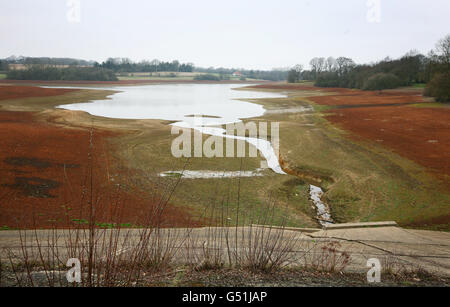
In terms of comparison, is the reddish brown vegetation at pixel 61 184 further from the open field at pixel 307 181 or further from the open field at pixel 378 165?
the open field at pixel 378 165

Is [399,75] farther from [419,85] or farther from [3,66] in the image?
[3,66]

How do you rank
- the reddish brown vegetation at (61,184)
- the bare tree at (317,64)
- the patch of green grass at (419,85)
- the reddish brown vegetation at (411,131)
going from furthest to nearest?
1. the bare tree at (317,64)
2. the patch of green grass at (419,85)
3. the reddish brown vegetation at (411,131)
4. the reddish brown vegetation at (61,184)

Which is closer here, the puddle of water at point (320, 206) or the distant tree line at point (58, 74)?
the puddle of water at point (320, 206)

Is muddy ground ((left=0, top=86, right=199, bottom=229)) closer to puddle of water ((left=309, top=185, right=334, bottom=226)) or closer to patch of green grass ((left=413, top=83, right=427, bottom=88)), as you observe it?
puddle of water ((left=309, top=185, right=334, bottom=226))

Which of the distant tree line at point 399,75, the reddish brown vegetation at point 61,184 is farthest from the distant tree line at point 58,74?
the reddish brown vegetation at point 61,184

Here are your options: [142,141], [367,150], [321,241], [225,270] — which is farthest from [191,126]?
[225,270]

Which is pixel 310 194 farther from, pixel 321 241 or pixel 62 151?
pixel 62 151

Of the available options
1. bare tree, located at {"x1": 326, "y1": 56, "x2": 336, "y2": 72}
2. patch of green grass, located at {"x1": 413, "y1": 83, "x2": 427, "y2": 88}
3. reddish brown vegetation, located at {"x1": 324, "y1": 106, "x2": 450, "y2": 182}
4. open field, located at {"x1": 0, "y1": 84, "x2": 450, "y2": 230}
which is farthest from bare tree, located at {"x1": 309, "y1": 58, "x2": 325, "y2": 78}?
open field, located at {"x1": 0, "y1": 84, "x2": 450, "y2": 230}
